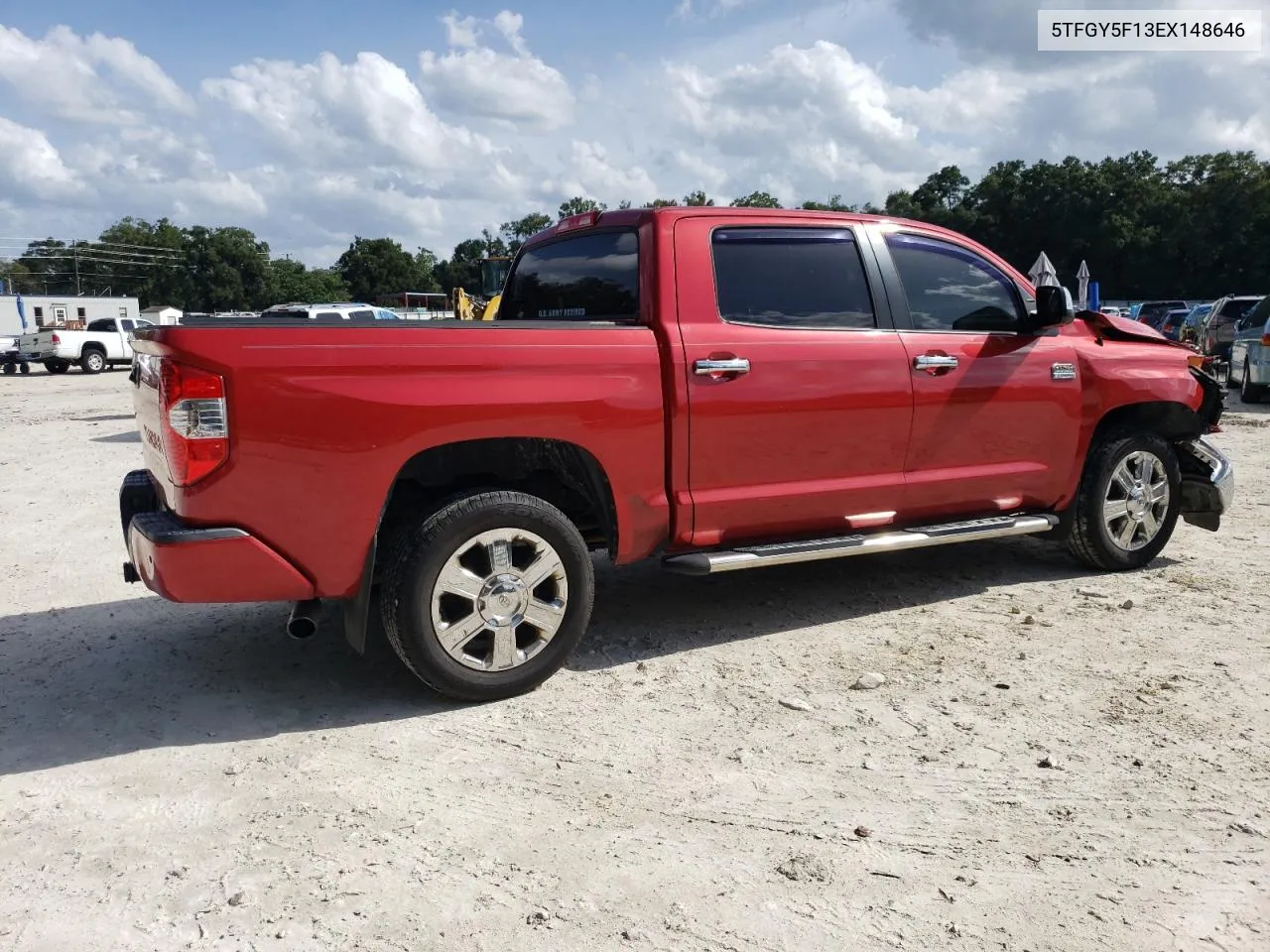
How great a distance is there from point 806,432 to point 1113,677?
63.5 inches

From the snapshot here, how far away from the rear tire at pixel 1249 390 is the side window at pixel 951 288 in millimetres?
12721

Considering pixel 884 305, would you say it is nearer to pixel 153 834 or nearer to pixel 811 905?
pixel 811 905

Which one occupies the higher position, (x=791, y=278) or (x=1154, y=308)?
(x=1154, y=308)

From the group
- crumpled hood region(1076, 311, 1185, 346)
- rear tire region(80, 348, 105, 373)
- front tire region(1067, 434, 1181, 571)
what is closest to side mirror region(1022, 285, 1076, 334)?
crumpled hood region(1076, 311, 1185, 346)

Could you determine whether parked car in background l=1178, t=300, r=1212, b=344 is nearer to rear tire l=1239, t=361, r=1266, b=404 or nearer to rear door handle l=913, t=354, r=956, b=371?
rear tire l=1239, t=361, r=1266, b=404

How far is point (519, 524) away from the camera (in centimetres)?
393

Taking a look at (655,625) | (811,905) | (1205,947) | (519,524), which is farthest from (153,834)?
(1205,947)

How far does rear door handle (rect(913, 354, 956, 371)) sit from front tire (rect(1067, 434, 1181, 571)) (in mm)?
1220

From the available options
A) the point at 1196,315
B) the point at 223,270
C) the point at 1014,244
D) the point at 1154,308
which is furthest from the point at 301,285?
the point at 1196,315

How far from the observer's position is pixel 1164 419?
233 inches

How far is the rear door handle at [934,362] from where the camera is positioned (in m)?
4.85

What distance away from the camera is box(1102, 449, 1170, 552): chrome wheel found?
565cm

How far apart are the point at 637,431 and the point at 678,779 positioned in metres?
1.42

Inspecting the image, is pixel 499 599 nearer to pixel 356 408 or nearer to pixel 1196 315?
pixel 356 408
